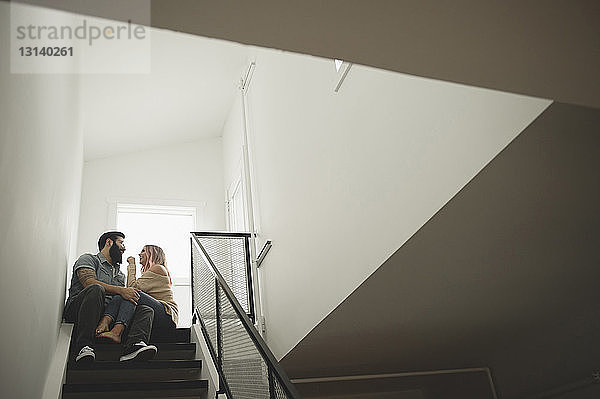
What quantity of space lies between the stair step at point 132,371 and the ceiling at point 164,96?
3459mm

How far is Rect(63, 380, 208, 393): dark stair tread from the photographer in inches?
171

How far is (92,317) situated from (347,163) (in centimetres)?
252

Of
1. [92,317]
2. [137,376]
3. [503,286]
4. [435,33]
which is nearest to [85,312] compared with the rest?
[92,317]

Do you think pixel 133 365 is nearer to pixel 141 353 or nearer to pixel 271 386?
pixel 141 353

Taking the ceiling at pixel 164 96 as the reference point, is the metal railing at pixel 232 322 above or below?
below

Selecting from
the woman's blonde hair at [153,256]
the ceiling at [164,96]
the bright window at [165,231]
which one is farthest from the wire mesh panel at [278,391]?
the bright window at [165,231]

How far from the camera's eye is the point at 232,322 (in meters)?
4.38

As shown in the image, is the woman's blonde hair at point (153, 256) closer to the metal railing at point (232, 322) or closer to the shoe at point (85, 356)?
the metal railing at point (232, 322)

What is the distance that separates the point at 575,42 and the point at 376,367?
175 inches

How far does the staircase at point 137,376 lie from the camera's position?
14.3 ft

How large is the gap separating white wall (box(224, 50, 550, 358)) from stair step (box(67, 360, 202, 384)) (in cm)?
92

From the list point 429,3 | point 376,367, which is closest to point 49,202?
point 429,3

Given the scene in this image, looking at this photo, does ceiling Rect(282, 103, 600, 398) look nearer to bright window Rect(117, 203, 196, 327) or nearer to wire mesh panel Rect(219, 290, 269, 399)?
wire mesh panel Rect(219, 290, 269, 399)

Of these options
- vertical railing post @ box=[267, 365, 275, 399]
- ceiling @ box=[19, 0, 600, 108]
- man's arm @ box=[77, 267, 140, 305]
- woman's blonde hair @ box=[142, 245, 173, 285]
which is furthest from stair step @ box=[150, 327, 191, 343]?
ceiling @ box=[19, 0, 600, 108]
